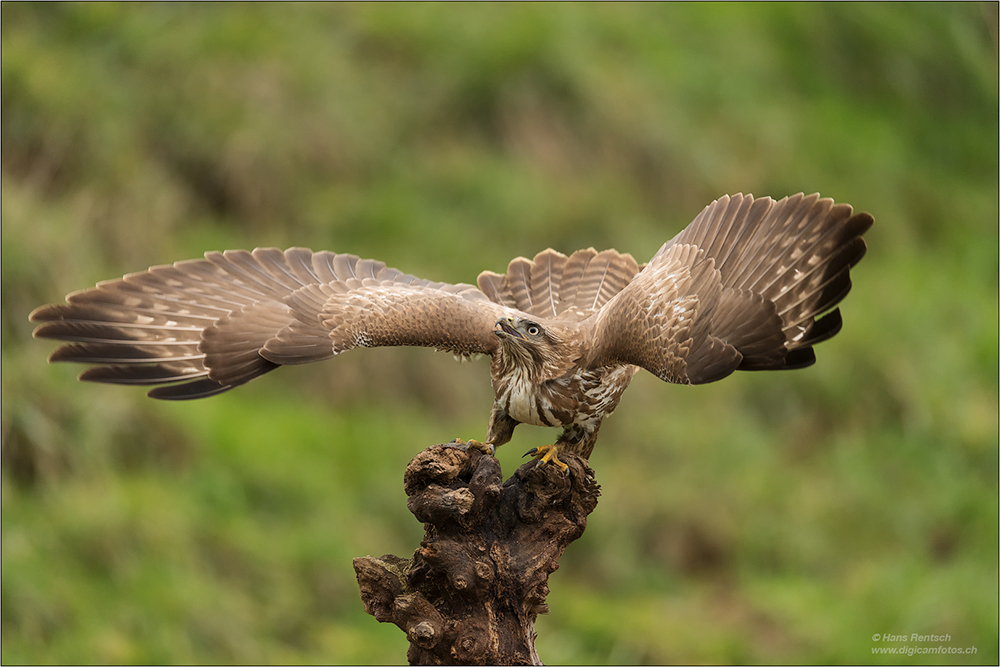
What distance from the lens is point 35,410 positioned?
9.03 metres

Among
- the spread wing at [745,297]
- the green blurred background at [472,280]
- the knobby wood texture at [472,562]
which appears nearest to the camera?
the knobby wood texture at [472,562]

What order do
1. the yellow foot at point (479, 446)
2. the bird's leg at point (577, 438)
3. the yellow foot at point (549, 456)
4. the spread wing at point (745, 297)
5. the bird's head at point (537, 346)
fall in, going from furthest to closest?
the bird's leg at point (577, 438) < the bird's head at point (537, 346) < the spread wing at point (745, 297) < the yellow foot at point (479, 446) < the yellow foot at point (549, 456)

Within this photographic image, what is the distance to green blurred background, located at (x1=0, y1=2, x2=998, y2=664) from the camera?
30.4 ft

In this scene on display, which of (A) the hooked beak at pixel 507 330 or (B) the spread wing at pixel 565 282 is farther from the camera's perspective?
(B) the spread wing at pixel 565 282

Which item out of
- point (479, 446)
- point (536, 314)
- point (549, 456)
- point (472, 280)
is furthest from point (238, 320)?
point (472, 280)

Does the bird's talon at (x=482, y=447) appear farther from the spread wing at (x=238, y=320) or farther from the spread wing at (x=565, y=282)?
the spread wing at (x=565, y=282)

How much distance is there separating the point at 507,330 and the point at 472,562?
128cm

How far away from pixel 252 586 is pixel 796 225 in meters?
5.76

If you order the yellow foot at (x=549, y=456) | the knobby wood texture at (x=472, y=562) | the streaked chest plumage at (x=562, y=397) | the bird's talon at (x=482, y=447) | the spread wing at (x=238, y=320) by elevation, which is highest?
the spread wing at (x=238, y=320)

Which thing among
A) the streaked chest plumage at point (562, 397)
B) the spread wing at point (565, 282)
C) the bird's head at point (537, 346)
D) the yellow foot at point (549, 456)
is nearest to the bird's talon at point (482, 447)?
the yellow foot at point (549, 456)

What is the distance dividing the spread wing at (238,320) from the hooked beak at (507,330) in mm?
414

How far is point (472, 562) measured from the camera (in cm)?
505

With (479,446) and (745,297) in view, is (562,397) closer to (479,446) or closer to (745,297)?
(479,446)

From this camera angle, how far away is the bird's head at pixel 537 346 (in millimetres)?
5777
